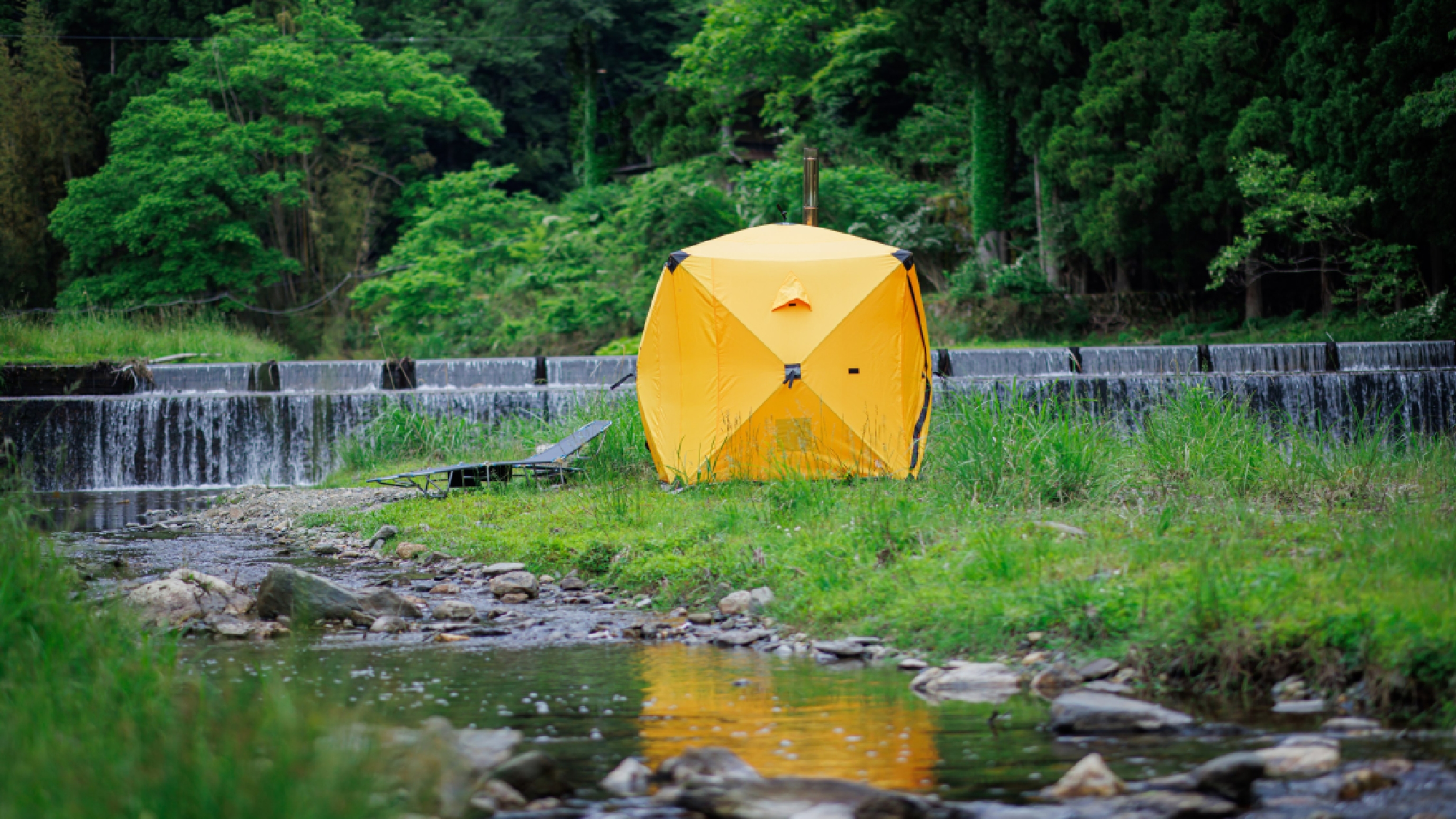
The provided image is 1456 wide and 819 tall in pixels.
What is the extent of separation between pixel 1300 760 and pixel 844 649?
6.78ft

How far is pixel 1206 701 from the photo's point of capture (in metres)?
4.26

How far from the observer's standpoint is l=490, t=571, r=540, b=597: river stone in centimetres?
669

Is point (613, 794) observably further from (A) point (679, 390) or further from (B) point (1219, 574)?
(A) point (679, 390)

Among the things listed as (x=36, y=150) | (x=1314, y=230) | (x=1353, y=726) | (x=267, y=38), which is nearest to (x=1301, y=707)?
(x=1353, y=726)

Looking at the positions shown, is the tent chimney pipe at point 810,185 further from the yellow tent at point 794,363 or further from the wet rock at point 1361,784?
the wet rock at point 1361,784

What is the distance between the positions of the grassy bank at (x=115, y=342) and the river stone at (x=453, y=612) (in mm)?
12384

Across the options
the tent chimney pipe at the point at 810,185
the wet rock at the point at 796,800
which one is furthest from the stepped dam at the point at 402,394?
the wet rock at the point at 796,800

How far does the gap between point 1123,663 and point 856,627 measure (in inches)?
49.5

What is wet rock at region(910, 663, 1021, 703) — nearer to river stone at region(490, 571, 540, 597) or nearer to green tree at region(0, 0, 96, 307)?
river stone at region(490, 571, 540, 597)

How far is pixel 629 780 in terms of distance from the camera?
3486mm

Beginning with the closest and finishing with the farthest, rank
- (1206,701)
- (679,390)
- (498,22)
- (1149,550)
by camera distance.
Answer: (1206,701)
(1149,550)
(679,390)
(498,22)

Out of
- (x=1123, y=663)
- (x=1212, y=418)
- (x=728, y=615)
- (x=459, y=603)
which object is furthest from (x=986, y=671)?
(x=1212, y=418)

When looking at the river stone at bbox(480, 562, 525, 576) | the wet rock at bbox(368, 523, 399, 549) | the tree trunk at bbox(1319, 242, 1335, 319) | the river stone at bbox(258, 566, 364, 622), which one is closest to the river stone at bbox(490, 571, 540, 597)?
the river stone at bbox(480, 562, 525, 576)

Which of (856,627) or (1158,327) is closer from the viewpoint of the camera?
(856,627)
